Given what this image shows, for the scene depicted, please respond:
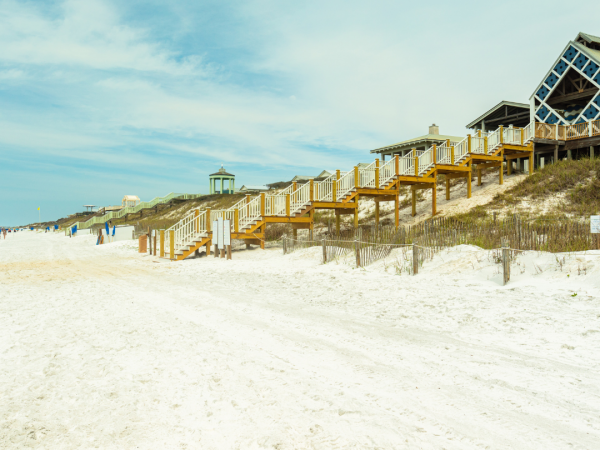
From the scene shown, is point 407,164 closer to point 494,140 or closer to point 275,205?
point 494,140

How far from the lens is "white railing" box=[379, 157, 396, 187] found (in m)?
19.8

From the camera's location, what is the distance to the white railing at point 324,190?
18.6 metres

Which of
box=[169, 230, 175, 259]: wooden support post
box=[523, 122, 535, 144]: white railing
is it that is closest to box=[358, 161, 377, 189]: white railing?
box=[169, 230, 175, 259]: wooden support post

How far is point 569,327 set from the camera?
5793mm

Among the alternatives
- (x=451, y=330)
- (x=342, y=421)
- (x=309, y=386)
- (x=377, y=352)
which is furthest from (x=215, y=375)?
(x=451, y=330)

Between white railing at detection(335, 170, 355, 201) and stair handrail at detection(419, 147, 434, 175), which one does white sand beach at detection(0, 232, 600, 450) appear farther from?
stair handrail at detection(419, 147, 434, 175)

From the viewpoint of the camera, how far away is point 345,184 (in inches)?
758

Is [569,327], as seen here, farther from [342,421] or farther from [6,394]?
[6,394]

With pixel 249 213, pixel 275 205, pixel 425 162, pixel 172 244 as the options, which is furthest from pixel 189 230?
pixel 425 162

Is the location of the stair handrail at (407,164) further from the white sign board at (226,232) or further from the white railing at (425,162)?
A: the white sign board at (226,232)

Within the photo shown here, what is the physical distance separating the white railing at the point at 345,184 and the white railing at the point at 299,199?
1408 mm

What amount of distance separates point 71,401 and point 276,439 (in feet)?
6.86

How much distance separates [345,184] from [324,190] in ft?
3.41

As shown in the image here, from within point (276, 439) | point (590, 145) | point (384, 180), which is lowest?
point (276, 439)
